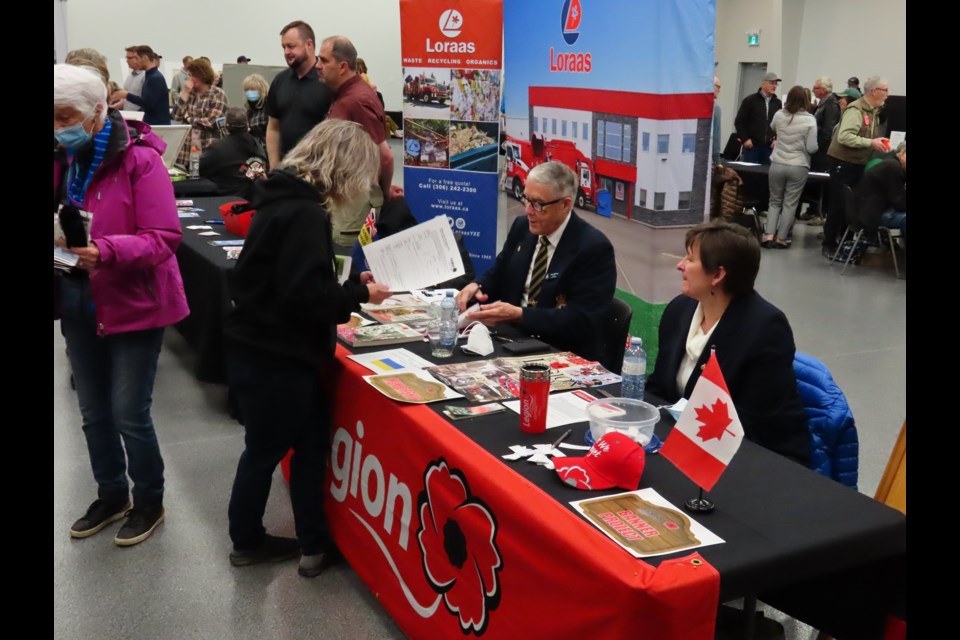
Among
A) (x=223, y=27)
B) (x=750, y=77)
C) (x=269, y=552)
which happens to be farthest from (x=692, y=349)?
(x=223, y=27)

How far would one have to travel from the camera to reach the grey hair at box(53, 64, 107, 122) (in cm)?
235

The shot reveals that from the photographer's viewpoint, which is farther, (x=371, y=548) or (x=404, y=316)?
(x=404, y=316)

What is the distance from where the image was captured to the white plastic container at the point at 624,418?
6.57ft

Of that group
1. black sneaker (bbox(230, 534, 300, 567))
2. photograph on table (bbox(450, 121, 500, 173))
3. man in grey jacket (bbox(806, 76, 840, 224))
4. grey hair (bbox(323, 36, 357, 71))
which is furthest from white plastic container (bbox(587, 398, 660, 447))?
man in grey jacket (bbox(806, 76, 840, 224))

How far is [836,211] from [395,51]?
36.1 feet

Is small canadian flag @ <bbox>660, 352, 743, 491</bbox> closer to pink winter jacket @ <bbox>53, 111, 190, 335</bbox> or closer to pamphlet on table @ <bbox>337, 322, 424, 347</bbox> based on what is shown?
pamphlet on table @ <bbox>337, 322, 424, 347</bbox>

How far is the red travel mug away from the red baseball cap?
9.3 inches

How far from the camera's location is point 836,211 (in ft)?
25.6

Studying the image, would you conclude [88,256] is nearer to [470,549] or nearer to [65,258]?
[65,258]

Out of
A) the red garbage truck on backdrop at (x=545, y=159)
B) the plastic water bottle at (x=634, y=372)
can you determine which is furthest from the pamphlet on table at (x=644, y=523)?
the red garbage truck on backdrop at (x=545, y=159)

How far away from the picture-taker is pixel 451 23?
5090 mm

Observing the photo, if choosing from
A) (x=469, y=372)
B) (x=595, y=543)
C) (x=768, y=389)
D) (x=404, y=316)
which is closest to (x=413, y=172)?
(x=404, y=316)

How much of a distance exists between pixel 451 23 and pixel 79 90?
10.1 ft
